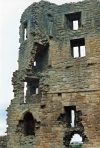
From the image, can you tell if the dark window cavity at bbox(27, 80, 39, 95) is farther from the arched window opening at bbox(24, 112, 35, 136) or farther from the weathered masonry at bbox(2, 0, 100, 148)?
the arched window opening at bbox(24, 112, 35, 136)

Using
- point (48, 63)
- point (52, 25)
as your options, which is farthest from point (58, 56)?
point (52, 25)

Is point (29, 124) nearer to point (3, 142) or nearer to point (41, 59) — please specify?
point (3, 142)

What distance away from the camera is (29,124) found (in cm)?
1598

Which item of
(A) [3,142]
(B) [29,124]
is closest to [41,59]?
(B) [29,124]

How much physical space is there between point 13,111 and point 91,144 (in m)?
4.68

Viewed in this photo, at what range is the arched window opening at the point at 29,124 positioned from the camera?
15.4 meters

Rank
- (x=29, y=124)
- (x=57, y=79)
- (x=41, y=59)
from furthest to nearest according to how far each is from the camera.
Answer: (x=41, y=59) → (x=29, y=124) → (x=57, y=79)

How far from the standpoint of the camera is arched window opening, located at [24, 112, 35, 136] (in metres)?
15.4

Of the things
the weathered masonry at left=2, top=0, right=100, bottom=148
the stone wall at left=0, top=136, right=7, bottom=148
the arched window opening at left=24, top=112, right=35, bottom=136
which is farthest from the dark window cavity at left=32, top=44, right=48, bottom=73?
the stone wall at left=0, top=136, right=7, bottom=148

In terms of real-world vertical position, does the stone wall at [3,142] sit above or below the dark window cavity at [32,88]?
below

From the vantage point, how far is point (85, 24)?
50.4ft

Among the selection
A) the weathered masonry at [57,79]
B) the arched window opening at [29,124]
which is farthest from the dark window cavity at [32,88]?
the arched window opening at [29,124]

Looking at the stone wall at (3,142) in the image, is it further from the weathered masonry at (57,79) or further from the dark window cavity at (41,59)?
the dark window cavity at (41,59)

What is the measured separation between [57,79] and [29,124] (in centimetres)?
318
